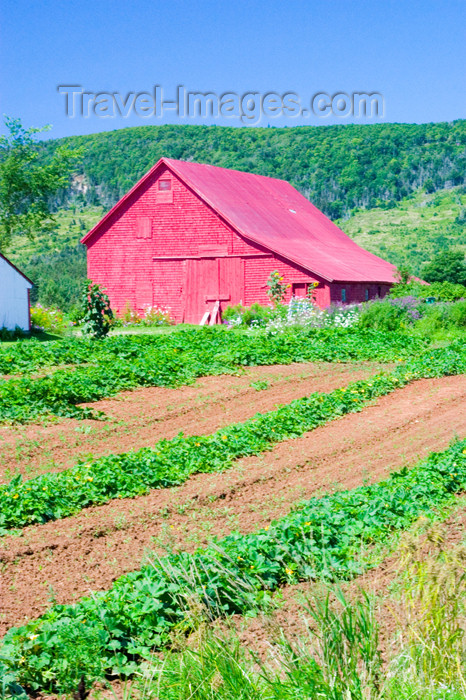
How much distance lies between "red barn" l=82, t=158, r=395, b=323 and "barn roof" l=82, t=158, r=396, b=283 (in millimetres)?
91

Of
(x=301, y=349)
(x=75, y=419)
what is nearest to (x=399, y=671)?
(x=75, y=419)

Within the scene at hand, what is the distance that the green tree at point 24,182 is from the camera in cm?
4581

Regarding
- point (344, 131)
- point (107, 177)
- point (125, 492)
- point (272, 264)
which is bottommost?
point (125, 492)

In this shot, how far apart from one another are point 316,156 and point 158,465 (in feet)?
330

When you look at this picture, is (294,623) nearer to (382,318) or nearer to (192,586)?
(192,586)

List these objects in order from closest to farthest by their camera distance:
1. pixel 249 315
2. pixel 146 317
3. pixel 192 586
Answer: pixel 192 586 → pixel 249 315 → pixel 146 317

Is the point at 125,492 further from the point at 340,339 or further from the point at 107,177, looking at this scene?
the point at 107,177

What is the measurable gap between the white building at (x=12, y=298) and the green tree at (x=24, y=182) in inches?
669

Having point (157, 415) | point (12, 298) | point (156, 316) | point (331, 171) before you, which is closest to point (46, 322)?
point (12, 298)

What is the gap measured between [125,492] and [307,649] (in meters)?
4.80

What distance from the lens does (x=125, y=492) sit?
9.02m

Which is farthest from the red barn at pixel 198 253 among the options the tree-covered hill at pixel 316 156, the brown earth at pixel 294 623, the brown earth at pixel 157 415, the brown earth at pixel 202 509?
the tree-covered hill at pixel 316 156

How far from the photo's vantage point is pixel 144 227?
34750mm

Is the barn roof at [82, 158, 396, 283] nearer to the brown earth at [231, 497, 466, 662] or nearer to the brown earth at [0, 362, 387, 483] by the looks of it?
the brown earth at [0, 362, 387, 483]
